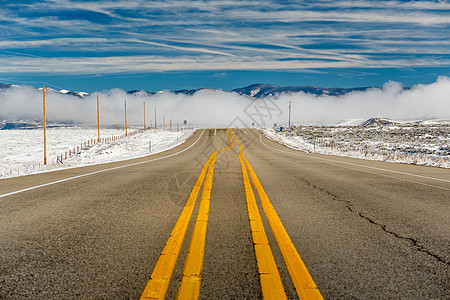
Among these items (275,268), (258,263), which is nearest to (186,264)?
(258,263)

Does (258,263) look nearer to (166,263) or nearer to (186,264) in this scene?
(186,264)

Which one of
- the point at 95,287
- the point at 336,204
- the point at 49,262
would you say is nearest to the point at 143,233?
the point at 49,262

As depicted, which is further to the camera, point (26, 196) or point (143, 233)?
point (26, 196)

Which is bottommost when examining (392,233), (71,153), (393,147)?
(71,153)

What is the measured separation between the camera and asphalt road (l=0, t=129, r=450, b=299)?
244cm

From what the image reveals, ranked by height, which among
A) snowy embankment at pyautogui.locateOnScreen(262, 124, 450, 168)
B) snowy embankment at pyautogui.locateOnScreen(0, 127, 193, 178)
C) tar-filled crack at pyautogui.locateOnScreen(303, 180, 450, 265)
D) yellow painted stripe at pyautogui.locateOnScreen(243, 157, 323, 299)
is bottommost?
snowy embankment at pyautogui.locateOnScreen(0, 127, 193, 178)

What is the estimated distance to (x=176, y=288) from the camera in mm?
2381

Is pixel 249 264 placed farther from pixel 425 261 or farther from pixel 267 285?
pixel 425 261

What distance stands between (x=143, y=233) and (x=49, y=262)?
108cm

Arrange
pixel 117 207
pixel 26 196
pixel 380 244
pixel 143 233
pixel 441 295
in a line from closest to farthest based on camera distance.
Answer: pixel 441 295, pixel 380 244, pixel 143 233, pixel 117 207, pixel 26 196

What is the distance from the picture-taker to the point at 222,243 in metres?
3.39

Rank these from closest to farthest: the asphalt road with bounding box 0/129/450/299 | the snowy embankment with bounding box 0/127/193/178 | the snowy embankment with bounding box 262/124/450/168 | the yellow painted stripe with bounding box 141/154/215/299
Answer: the yellow painted stripe with bounding box 141/154/215/299, the asphalt road with bounding box 0/129/450/299, the snowy embankment with bounding box 0/127/193/178, the snowy embankment with bounding box 262/124/450/168

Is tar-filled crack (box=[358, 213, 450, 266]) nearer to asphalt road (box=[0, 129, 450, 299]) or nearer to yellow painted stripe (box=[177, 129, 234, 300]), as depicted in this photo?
asphalt road (box=[0, 129, 450, 299])

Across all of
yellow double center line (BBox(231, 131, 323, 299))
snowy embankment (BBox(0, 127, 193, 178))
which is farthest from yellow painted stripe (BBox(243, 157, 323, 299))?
snowy embankment (BBox(0, 127, 193, 178))
